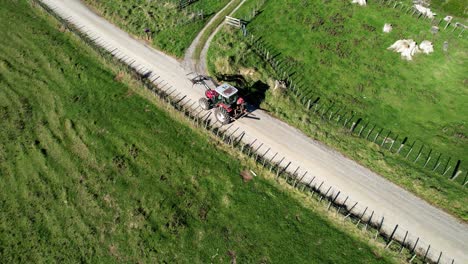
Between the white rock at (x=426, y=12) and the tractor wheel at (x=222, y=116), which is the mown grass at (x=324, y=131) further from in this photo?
the white rock at (x=426, y=12)

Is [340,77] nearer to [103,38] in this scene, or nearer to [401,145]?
[401,145]

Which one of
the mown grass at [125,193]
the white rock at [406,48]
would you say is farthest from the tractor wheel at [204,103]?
the white rock at [406,48]

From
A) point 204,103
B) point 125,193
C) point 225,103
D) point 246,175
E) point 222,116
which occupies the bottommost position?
point 125,193

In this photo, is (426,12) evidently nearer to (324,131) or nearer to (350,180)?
(324,131)

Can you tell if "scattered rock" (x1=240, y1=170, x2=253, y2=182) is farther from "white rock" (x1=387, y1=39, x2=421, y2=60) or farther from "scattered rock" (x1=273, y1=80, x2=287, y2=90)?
"white rock" (x1=387, y1=39, x2=421, y2=60)

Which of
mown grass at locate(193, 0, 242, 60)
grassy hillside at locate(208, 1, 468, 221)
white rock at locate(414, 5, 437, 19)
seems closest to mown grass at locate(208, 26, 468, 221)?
grassy hillside at locate(208, 1, 468, 221)

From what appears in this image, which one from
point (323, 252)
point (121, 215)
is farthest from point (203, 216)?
point (323, 252)

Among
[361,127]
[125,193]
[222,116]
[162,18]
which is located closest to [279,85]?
[222,116]
